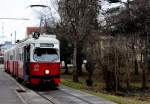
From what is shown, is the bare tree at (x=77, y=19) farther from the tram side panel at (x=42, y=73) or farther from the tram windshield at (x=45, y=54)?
the tram side panel at (x=42, y=73)

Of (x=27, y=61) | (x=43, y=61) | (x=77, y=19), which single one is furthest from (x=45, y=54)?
(x=77, y=19)

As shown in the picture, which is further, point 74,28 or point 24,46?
point 74,28

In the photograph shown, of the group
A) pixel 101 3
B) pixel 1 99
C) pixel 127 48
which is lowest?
pixel 1 99

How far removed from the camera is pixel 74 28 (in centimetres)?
4359

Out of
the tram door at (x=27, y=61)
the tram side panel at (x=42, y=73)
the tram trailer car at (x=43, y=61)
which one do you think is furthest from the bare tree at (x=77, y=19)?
the tram side panel at (x=42, y=73)

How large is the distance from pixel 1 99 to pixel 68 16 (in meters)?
19.5

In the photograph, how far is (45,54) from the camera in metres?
33.4

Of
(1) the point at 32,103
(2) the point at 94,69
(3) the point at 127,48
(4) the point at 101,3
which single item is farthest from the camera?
(4) the point at 101,3

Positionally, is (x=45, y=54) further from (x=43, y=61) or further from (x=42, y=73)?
(x=42, y=73)

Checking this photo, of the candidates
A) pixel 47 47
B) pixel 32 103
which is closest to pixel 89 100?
pixel 32 103

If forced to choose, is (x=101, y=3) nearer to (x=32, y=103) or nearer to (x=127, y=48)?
(x=127, y=48)

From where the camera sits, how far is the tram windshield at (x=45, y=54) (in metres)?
33.3

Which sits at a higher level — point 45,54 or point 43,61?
point 45,54

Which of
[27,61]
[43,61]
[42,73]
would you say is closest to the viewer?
[42,73]
